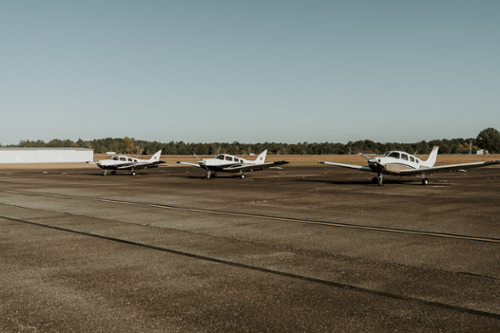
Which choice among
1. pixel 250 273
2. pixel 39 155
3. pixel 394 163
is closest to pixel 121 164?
pixel 394 163

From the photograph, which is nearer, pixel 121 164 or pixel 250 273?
pixel 250 273

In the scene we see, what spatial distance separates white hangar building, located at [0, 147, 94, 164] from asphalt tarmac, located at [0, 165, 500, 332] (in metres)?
98.3

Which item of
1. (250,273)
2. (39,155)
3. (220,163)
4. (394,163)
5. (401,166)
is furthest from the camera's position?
(39,155)

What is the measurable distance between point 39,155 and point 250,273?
108 meters

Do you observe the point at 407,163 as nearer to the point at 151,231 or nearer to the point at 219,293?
the point at 151,231

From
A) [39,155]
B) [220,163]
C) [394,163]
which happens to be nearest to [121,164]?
[220,163]

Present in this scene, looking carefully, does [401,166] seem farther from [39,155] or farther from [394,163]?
[39,155]

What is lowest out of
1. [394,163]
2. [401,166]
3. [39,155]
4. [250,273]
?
[250,273]

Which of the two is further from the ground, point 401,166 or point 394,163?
point 394,163

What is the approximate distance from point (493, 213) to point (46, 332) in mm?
13509

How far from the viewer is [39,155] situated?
100188mm

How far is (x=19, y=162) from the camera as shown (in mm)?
98000

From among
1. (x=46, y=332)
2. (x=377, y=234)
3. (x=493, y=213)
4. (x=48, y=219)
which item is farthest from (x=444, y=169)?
(x=46, y=332)

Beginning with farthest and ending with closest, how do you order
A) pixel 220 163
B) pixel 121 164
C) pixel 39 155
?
pixel 39 155 → pixel 121 164 → pixel 220 163
